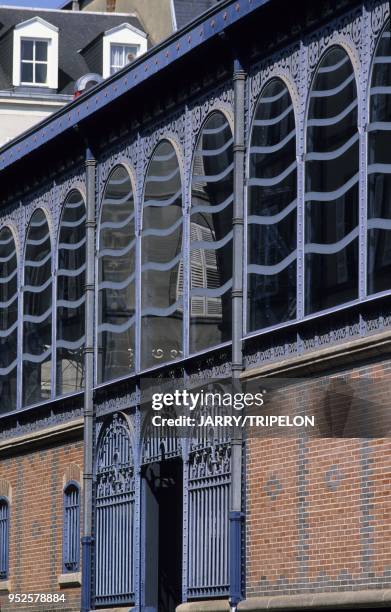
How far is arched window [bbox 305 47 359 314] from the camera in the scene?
20.6m

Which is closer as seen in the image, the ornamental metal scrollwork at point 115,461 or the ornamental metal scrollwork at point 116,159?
the ornamental metal scrollwork at point 115,461

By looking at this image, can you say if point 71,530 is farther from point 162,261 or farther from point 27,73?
point 27,73

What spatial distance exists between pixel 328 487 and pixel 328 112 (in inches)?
171

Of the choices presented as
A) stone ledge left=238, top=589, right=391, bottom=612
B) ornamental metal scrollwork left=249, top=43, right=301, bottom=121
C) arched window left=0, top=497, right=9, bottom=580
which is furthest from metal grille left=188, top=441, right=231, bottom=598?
arched window left=0, top=497, right=9, bottom=580

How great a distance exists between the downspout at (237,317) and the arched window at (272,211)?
5.0 inches

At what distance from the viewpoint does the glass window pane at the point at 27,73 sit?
181 ft

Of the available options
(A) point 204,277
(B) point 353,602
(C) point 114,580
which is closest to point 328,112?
(A) point 204,277

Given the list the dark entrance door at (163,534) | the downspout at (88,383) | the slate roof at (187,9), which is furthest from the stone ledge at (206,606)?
the slate roof at (187,9)

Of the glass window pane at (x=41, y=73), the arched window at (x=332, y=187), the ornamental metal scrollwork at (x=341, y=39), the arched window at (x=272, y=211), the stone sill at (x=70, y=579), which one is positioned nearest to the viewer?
the arched window at (x=332, y=187)

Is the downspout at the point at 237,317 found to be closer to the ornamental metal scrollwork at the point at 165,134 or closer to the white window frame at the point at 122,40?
the ornamental metal scrollwork at the point at 165,134

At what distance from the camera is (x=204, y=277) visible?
24406 mm

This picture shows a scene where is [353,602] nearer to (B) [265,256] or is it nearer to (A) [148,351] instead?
(B) [265,256]

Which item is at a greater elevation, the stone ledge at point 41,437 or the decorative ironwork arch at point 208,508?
the stone ledge at point 41,437

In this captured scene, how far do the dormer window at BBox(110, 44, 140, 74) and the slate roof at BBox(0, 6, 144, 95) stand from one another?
2.75 ft
